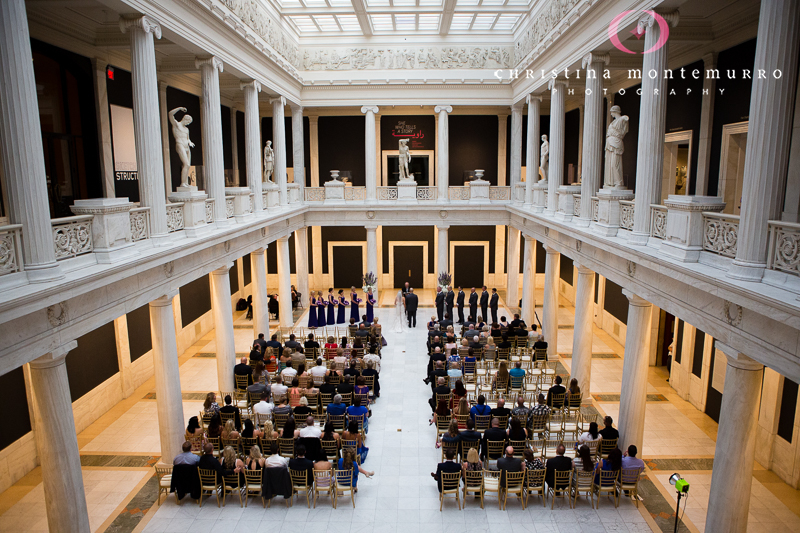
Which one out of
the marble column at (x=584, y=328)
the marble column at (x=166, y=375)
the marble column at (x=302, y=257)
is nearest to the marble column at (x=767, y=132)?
the marble column at (x=584, y=328)

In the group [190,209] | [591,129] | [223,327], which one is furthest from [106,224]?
[591,129]

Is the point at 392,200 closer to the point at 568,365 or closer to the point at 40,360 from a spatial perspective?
the point at 568,365

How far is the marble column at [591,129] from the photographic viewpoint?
12.4 meters

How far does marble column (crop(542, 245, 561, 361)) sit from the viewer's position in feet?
56.2

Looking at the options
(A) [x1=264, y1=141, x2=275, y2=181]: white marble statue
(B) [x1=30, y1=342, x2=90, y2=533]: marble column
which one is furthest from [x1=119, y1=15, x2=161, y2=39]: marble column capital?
(A) [x1=264, y1=141, x2=275, y2=181]: white marble statue

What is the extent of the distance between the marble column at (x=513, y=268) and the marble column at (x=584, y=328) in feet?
29.3

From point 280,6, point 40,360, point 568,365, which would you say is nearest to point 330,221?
point 280,6

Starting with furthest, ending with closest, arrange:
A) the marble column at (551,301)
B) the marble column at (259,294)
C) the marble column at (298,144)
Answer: the marble column at (298,144)
the marble column at (259,294)
the marble column at (551,301)

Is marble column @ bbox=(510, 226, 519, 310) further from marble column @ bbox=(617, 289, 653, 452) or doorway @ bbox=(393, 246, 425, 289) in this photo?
marble column @ bbox=(617, 289, 653, 452)

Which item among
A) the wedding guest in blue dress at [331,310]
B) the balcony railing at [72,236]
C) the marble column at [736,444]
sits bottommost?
the wedding guest in blue dress at [331,310]

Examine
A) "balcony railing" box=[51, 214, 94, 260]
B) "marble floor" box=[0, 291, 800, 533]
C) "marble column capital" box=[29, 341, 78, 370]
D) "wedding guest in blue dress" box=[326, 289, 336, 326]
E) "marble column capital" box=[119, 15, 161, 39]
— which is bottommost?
"marble floor" box=[0, 291, 800, 533]

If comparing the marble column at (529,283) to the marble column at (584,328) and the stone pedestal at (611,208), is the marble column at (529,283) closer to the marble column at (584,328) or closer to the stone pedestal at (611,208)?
the marble column at (584,328)

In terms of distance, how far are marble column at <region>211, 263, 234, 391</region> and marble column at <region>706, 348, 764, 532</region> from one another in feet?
37.5

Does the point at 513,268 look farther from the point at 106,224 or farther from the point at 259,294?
the point at 106,224
